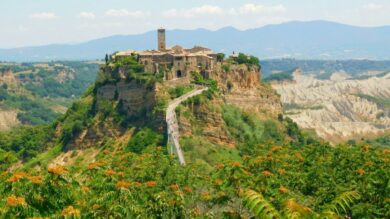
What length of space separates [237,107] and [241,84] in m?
5.00

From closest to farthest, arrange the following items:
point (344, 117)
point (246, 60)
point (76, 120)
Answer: point (76, 120)
point (246, 60)
point (344, 117)

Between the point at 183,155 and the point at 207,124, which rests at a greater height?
the point at 207,124

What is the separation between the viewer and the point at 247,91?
81562 mm

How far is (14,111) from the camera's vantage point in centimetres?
19450

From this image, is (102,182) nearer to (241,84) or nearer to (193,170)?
(193,170)

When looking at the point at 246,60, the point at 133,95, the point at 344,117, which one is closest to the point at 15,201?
the point at 133,95

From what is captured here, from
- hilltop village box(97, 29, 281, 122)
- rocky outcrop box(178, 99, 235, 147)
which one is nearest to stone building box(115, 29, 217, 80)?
hilltop village box(97, 29, 281, 122)

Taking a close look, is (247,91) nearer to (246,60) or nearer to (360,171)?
(246,60)

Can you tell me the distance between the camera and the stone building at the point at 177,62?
74562mm

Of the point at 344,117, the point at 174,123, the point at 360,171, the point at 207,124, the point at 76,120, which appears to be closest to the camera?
the point at 360,171

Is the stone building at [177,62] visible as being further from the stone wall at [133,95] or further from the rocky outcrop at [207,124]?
the rocky outcrop at [207,124]

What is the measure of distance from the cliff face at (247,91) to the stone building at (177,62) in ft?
6.12

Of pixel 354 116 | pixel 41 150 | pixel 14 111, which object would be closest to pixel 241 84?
pixel 41 150

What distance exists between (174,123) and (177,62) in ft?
37.6
